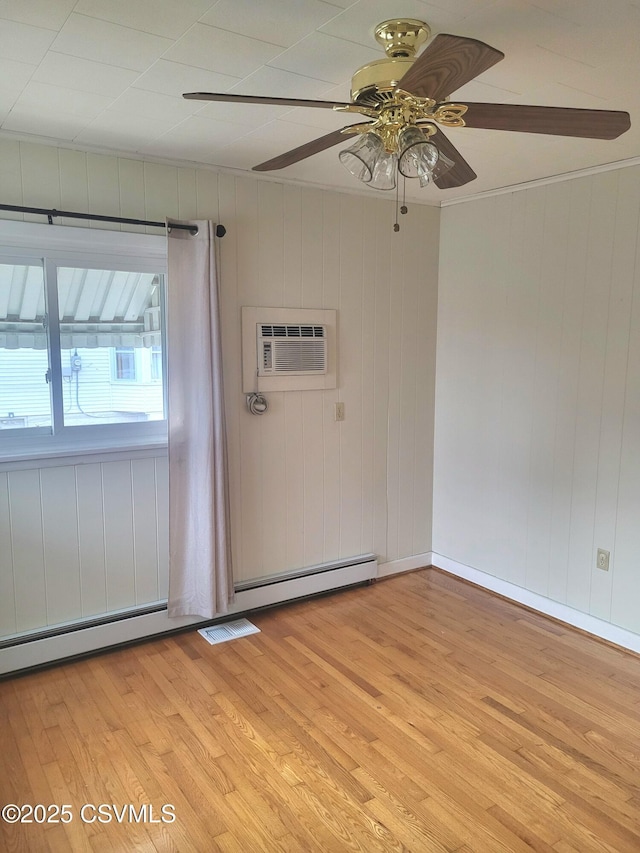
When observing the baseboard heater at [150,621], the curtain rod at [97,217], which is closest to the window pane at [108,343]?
the curtain rod at [97,217]

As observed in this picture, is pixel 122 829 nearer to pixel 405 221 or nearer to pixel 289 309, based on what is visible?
pixel 289 309

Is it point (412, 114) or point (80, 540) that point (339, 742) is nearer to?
point (80, 540)

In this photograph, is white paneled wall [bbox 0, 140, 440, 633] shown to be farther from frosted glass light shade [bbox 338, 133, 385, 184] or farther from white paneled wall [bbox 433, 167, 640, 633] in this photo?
frosted glass light shade [bbox 338, 133, 385, 184]

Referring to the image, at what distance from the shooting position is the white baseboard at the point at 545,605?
10.3ft

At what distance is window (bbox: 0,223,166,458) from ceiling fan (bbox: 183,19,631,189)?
1.52m

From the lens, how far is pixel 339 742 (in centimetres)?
238

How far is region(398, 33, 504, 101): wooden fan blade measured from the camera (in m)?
1.30

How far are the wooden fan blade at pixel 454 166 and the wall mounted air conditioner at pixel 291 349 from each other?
1.45 metres

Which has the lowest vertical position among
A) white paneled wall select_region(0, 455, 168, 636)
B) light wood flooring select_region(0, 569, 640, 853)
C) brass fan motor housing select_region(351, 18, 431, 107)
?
light wood flooring select_region(0, 569, 640, 853)

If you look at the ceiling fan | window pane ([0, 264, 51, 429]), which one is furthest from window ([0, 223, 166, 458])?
the ceiling fan

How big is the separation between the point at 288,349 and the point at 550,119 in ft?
6.82

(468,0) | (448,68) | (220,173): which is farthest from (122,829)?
(220,173)

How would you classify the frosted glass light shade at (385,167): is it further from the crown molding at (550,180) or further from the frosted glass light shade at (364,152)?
the crown molding at (550,180)

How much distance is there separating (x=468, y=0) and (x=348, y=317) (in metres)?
2.21
